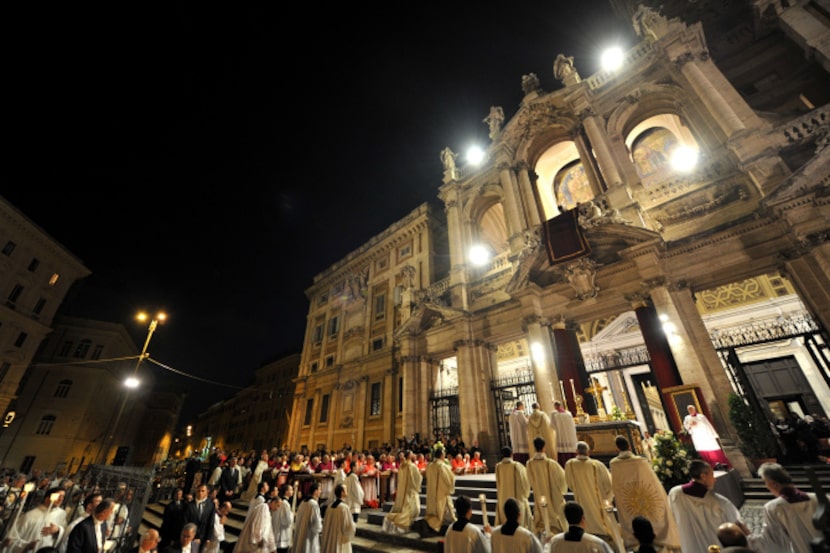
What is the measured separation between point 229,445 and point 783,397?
62067 millimetres

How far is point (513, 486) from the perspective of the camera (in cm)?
661

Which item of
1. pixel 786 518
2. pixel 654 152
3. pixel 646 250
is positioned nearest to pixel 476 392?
pixel 646 250

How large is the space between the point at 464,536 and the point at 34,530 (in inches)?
306

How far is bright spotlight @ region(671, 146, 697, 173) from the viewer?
14.6 m

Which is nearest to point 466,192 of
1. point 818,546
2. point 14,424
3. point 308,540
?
point 308,540

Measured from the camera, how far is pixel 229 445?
52.4m

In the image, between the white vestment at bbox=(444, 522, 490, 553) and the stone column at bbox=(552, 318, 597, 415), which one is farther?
the stone column at bbox=(552, 318, 597, 415)

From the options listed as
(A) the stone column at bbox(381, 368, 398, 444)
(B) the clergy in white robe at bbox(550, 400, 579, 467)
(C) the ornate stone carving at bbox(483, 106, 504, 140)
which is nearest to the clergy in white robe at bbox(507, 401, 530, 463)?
(B) the clergy in white robe at bbox(550, 400, 579, 467)

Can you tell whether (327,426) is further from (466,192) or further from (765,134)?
→ (765,134)

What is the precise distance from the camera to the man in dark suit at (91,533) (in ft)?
16.0

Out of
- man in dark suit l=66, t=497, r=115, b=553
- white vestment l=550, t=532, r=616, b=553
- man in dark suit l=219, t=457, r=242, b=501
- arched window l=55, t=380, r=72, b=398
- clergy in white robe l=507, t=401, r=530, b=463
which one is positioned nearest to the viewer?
white vestment l=550, t=532, r=616, b=553

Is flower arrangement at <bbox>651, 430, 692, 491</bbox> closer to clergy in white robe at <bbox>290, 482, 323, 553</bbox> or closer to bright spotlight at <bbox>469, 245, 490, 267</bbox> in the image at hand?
clergy in white robe at <bbox>290, 482, 323, 553</bbox>

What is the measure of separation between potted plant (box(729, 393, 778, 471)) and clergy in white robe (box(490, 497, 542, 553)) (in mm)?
8857

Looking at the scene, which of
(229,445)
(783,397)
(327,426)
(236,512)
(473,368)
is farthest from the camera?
(229,445)
